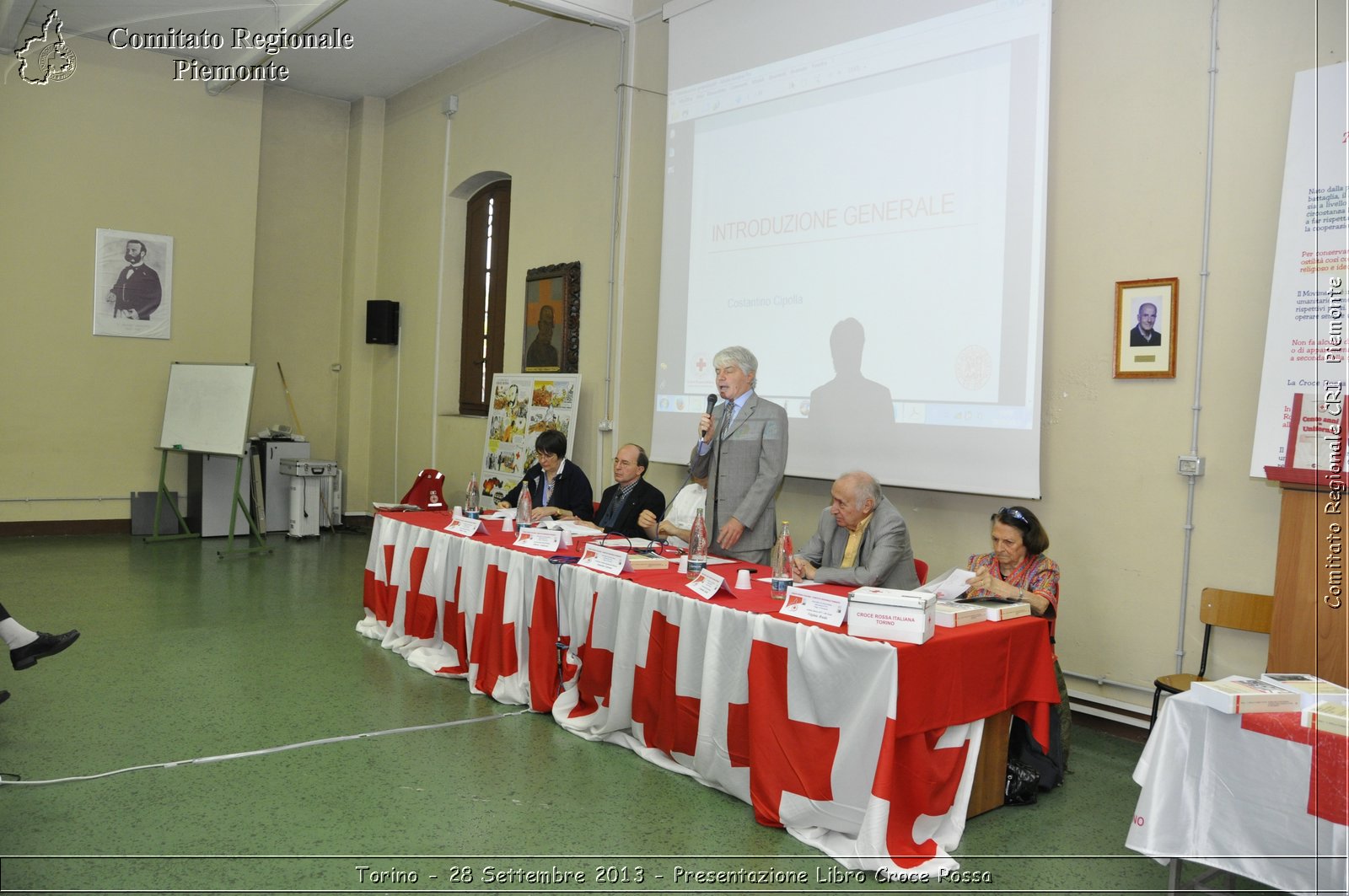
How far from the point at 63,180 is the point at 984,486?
750cm

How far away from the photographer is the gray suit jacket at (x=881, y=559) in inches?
134

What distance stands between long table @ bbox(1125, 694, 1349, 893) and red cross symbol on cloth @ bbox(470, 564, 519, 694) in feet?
7.98

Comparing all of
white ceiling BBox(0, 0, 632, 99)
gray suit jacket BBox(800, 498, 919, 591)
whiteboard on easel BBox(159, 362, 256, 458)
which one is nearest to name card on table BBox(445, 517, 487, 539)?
gray suit jacket BBox(800, 498, 919, 591)

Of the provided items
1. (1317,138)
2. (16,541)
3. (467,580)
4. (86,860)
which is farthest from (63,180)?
(1317,138)

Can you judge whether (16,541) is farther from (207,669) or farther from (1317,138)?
(1317,138)

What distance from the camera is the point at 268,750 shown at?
11.4 feet

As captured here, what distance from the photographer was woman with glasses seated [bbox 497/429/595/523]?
5180 mm

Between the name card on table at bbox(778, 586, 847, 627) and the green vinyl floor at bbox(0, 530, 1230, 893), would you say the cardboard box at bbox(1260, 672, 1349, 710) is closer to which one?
the green vinyl floor at bbox(0, 530, 1230, 893)

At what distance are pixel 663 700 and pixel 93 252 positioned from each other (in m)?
7.03

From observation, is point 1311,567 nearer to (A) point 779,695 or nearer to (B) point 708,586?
(A) point 779,695

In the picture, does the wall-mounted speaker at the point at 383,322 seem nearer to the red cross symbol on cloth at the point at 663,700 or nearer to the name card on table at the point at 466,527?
the name card on table at the point at 466,527

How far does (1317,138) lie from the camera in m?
3.32

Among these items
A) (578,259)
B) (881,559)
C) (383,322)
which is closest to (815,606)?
(881,559)

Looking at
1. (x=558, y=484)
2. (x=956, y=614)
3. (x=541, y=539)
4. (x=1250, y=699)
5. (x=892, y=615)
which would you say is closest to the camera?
(x=1250, y=699)
